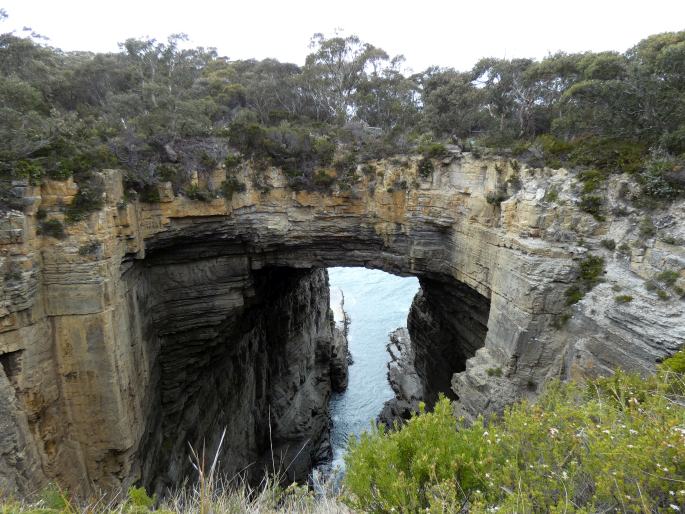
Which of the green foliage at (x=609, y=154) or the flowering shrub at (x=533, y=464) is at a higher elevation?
the green foliage at (x=609, y=154)

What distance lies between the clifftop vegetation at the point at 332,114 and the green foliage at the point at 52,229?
871 millimetres

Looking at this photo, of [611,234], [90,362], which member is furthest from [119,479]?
[611,234]

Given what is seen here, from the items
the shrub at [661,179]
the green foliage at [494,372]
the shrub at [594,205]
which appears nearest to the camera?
the shrub at [661,179]

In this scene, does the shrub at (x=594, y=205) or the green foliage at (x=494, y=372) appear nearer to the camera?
the shrub at (x=594, y=205)

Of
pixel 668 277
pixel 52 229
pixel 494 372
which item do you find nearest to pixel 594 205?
pixel 668 277

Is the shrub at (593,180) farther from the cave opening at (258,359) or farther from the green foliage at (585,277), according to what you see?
the cave opening at (258,359)

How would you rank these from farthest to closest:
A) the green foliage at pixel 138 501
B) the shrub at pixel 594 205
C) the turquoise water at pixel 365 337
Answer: the turquoise water at pixel 365 337 < the shrub at pixel 594 205 < the green foliage at pixel 138 501

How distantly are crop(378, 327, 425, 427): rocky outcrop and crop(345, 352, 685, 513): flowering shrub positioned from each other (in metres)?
15.5

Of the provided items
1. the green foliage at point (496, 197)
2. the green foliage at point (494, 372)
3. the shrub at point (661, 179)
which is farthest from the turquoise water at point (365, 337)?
the shrub at point (661, 179)

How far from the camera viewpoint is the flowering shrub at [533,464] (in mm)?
3273

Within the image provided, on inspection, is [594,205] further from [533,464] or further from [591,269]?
[533,464]

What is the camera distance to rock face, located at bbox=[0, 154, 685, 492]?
8539mm

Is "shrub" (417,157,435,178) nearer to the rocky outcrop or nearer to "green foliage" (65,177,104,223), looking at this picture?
"green foliage" (65,177,104,223)

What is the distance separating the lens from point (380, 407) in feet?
88.7
